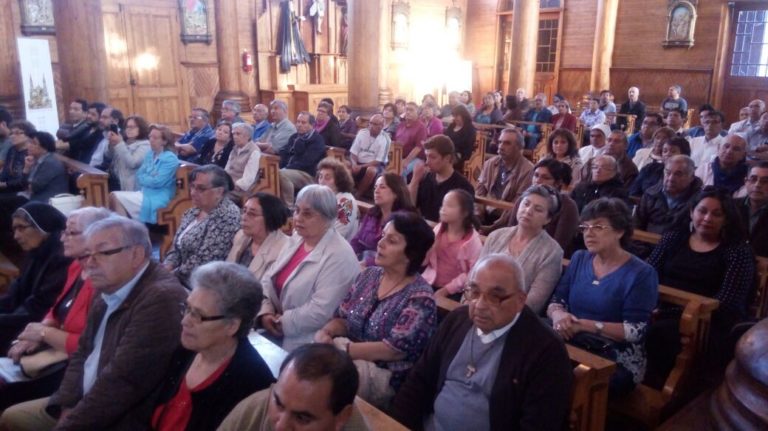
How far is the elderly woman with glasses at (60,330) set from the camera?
2570 millimetres

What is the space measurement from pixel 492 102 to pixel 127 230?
7902 millimetres

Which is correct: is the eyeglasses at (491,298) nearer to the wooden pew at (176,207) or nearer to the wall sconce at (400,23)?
the wooden pew at (176,207)

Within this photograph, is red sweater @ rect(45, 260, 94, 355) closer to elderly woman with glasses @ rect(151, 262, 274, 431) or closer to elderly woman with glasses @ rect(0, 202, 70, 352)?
elderly woman with glasses @ rect(0, 202, 70, 352)

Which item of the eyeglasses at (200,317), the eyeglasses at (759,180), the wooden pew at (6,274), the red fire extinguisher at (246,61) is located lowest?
the wooden pew at (6,274)

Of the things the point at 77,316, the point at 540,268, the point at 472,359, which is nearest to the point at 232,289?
the point at 472,359

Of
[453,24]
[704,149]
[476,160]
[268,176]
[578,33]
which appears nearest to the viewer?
[268,176]

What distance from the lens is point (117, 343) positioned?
2.16 metres

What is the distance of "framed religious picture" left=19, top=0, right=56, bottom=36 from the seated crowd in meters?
7.18

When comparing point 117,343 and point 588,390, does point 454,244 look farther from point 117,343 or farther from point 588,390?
point 117,343

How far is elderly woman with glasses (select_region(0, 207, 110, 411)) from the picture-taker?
2.57 m

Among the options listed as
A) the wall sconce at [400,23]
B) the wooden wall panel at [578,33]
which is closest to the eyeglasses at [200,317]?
the wooden wall panel at [578,33]

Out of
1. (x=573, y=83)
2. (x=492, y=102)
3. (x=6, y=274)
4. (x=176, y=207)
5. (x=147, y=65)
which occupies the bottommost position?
(x=6, y=274)

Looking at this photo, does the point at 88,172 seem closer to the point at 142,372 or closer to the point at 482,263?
the point at 142,372

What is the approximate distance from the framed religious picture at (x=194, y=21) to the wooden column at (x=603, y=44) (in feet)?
24.3
